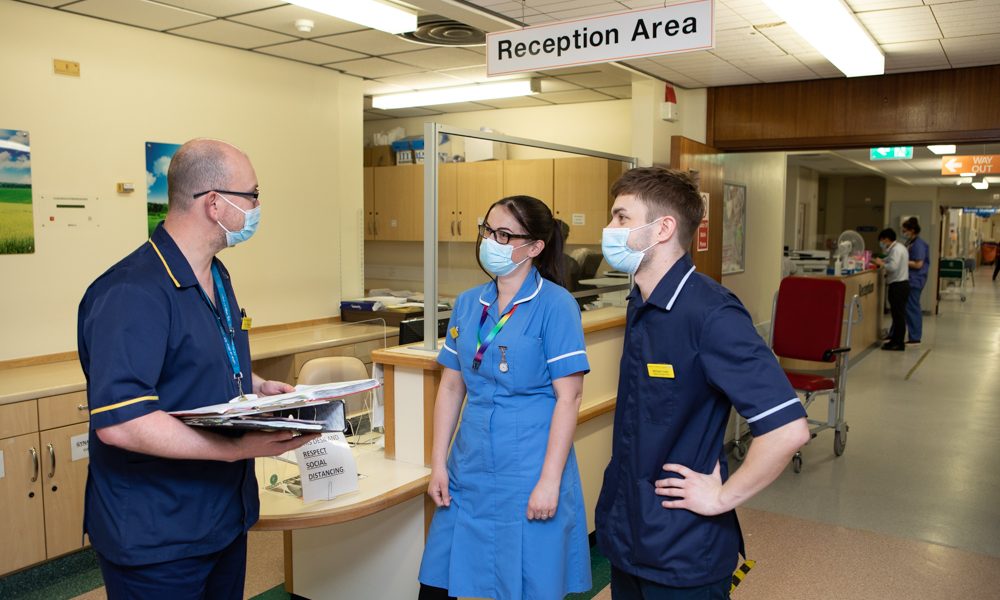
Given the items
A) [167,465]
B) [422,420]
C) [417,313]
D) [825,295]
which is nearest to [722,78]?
[825,295]

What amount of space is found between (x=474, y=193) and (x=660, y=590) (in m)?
2.29

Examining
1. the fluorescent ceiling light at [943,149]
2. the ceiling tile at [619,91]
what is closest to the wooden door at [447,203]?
the ceiling tile at [619,91]

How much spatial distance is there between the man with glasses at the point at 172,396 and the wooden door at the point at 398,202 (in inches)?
193

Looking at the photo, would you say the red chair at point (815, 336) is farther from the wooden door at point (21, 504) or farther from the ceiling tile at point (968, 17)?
the wooden door at point (21, 504)

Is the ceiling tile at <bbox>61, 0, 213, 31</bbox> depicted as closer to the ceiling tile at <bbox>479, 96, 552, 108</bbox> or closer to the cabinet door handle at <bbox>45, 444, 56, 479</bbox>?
the cabinet door handle at <bbox>45, 444, 56, 479</bbox>

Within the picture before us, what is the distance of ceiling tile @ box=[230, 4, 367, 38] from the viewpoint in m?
4.28

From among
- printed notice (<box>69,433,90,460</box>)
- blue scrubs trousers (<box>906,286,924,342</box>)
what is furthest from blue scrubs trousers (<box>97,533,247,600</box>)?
blue scrubs trousers (<box>906,286,924,342</box>)

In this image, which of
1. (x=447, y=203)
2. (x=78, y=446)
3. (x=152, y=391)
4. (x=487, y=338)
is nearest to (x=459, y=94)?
(x=447, y=203)

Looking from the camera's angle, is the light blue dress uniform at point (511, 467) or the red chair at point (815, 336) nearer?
the light blue dress uniform at point (511, 467)

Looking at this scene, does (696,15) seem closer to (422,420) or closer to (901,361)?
(422,420)

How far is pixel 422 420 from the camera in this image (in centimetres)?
288

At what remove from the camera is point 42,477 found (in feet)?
11.8

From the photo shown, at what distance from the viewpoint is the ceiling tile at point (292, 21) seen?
4283 mm

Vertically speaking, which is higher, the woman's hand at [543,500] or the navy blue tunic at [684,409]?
the navy blue tunic at [684,409]
